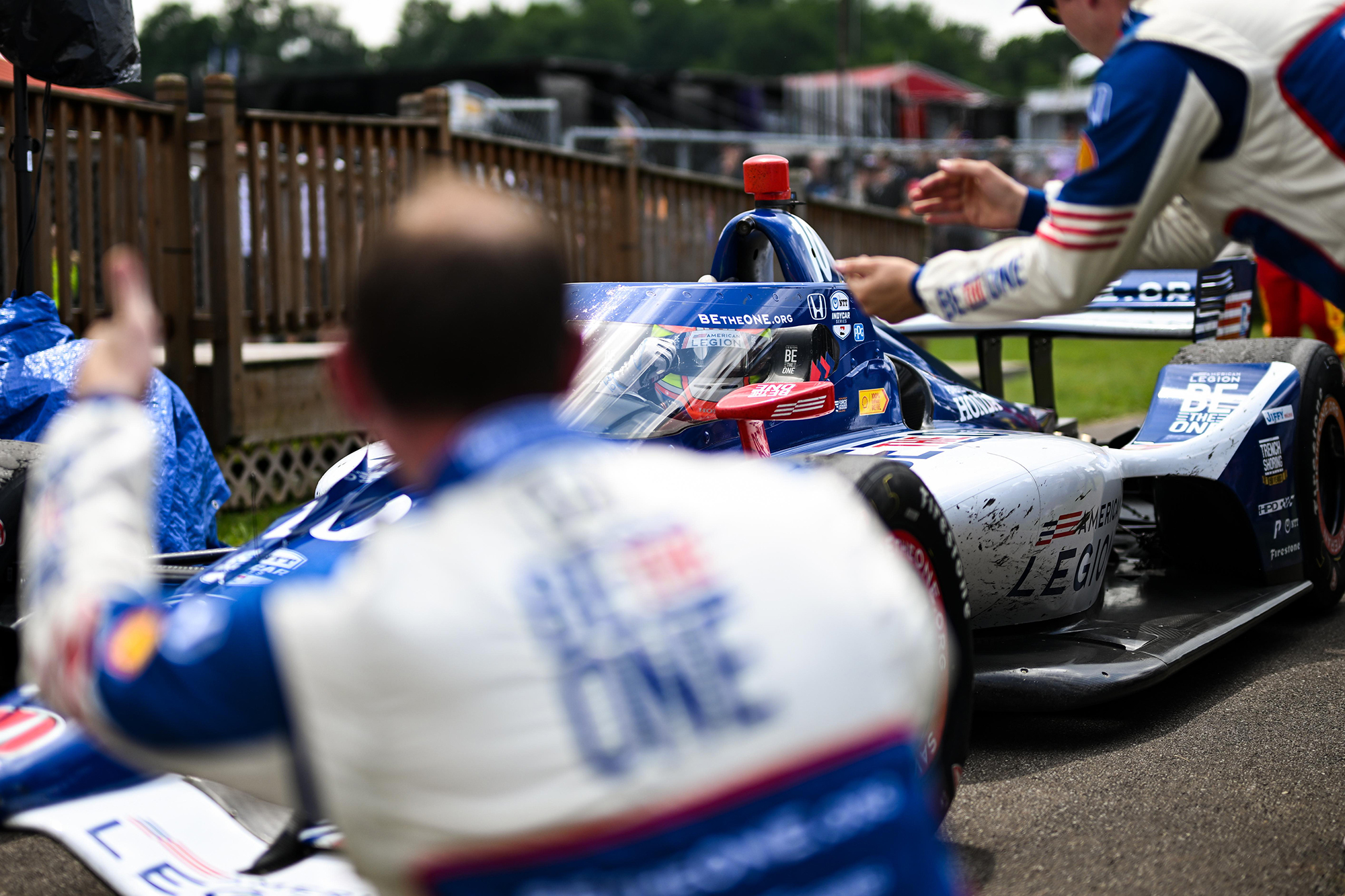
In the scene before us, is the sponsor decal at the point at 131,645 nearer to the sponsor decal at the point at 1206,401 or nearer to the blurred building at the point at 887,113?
the sponsor decal at the point at 1206,401

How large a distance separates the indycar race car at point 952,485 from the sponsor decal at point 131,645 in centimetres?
119

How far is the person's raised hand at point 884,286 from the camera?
2.41 meters

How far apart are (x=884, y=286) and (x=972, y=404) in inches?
87.8

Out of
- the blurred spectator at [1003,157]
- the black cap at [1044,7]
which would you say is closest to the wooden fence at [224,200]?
the black cap at [1044,7]

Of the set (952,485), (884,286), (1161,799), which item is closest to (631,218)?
(952,485)

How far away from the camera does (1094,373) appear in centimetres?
1262

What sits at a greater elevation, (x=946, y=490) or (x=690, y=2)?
(x=690, y=2)

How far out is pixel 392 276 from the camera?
114 centimetres

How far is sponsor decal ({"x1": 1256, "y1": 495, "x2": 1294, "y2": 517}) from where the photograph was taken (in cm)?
435

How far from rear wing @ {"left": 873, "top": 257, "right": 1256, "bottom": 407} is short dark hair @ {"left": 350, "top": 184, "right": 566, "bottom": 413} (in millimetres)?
4114

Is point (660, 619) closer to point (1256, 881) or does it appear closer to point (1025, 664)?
point (1256, 881)

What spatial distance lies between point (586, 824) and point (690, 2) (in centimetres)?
9309

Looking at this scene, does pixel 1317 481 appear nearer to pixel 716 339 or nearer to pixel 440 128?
pixel 716 339

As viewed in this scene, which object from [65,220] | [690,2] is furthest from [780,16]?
[65,220]
